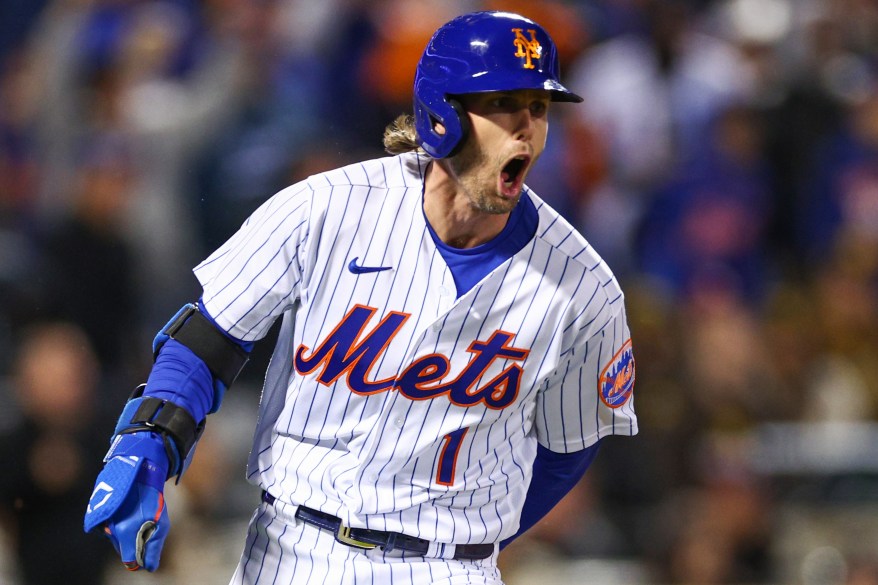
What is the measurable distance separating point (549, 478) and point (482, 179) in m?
0.84

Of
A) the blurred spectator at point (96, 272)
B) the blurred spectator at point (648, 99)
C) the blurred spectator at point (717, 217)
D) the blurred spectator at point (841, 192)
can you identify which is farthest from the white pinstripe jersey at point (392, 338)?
the blurred spectator at point (841, 192)

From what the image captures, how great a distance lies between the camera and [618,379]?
2.96 metres

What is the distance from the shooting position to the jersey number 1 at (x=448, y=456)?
2.80m

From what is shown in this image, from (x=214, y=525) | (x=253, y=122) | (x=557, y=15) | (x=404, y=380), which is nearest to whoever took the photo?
(x=404, y=380)

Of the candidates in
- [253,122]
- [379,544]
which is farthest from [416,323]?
[253,122]

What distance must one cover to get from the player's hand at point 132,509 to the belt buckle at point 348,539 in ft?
1.31

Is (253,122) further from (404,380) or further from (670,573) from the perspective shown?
(404,380)

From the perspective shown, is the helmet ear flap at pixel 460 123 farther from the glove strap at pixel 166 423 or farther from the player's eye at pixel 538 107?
the glove strap at pixel 166 423

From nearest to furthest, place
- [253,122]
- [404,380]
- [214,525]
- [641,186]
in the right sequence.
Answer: [404,380] → [214,525] → [253,122] → [641,186]

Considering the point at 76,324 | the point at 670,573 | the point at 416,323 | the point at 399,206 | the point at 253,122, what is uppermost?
the point at 399,206

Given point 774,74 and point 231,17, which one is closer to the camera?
point 231,17

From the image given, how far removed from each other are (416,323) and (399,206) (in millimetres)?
255

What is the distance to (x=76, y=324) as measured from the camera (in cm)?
534

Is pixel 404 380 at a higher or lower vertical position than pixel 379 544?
higher
